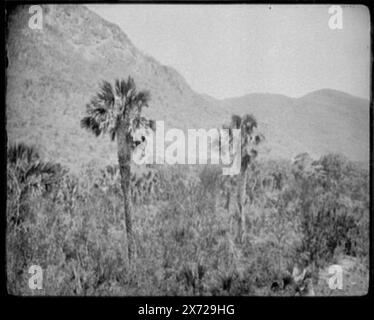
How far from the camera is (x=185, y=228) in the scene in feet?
10.5

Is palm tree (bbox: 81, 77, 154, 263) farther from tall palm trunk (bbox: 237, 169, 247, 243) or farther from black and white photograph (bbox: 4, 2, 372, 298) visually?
tall palm trunk (bbox: 237, 169, 247, 243)

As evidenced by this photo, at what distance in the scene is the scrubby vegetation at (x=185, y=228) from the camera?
3.17 metres

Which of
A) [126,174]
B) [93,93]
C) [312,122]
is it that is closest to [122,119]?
[93,93]

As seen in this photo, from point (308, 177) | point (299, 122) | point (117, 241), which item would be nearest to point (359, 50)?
point (299, 122)

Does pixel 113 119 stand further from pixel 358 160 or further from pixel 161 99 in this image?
pixel 358 160

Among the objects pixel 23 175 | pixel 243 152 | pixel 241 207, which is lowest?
pixel 241 207

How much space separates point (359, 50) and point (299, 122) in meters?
0.64

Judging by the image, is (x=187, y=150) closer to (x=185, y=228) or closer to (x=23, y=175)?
(x=185, y=228)

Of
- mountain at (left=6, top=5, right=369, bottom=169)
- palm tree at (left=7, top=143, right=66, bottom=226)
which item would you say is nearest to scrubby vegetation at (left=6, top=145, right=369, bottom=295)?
palm tree at (left=7, top=143, right=66, bottom=226)

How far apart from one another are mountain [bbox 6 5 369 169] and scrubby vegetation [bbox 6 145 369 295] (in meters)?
0.12

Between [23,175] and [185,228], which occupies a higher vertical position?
[23,175]

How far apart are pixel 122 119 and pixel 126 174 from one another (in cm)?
38

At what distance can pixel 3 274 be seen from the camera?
319cm

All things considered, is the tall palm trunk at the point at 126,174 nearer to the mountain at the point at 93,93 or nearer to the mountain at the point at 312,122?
the mountain at the point at 93,93
